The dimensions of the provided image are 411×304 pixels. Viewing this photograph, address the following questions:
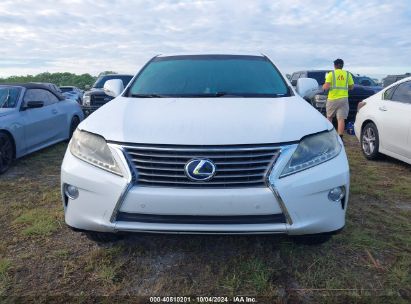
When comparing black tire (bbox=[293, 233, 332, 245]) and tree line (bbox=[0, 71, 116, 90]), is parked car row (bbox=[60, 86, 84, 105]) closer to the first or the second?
black tire (bbox=[293, 233, 332, 245])

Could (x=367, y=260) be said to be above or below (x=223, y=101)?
below

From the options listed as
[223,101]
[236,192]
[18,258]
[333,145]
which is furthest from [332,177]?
[18,258]

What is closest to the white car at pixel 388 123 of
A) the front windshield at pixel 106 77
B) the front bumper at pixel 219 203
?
the front bumper at pixel 219 203

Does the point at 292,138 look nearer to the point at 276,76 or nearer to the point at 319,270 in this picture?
the point at 319,270

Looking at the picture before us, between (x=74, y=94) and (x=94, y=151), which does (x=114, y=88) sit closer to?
(x=94, y=151)

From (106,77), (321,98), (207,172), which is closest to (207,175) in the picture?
(207,172)

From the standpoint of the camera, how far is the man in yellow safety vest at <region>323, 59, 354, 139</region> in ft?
25.9

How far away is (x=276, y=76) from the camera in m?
3.86

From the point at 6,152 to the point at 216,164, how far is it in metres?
4.74

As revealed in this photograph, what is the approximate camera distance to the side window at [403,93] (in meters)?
5.73

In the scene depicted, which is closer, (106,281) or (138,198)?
(138,198)

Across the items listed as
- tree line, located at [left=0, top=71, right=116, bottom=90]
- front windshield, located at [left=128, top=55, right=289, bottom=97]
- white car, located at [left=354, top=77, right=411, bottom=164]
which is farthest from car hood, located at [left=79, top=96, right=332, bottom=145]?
tree line, located at [left=0, top=71, right=116, bottom=90]

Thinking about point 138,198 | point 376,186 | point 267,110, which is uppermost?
point 267,110

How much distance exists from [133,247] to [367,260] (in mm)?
1911
